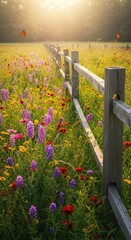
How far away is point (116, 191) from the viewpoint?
223 centimetres

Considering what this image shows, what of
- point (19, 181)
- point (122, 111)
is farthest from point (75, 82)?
point (122, 111)

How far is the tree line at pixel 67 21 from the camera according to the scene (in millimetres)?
67688

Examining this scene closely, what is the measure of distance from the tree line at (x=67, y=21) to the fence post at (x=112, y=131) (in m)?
66.7

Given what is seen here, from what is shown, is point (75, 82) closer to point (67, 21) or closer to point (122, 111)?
point (122, 111)

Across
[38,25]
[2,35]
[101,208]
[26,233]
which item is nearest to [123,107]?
[101,208]

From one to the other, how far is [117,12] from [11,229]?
238 feet

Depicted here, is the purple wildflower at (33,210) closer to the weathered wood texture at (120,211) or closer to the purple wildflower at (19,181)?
the purple wildflower at (19,181)

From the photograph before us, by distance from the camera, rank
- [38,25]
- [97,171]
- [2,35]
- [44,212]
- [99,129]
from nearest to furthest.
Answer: [44,212] → [97,171] → [99,129] → [2,35] → [38,25]

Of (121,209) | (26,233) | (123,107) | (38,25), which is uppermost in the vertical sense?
(38,25)

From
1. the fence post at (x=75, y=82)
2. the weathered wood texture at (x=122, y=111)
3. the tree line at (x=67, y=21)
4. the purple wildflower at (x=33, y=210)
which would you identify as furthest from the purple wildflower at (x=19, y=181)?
the tree line at (x=67, y=21)

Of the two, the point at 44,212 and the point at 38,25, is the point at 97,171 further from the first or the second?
the point at 38,25

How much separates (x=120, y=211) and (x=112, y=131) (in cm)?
54

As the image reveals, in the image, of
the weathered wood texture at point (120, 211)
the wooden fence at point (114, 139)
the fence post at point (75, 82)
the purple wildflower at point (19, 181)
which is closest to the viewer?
the weathered wood texture at point (120, 211)

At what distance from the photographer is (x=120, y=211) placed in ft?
6.47
